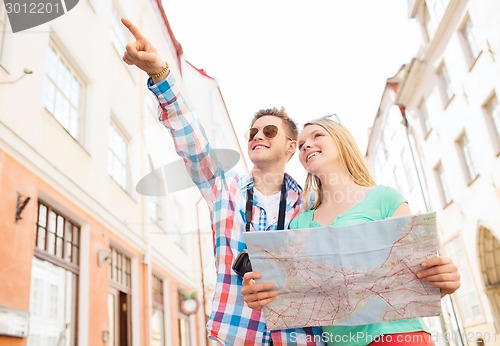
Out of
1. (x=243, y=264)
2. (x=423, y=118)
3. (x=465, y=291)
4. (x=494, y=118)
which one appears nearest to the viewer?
(x=243, y=264)

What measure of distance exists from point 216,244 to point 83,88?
452cm

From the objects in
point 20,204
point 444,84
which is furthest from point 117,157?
point 444,84

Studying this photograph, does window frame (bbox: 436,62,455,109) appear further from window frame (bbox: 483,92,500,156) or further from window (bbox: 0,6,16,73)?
window (bbox: 0,6,16,73)

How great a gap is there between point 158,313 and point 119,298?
1.64 meters

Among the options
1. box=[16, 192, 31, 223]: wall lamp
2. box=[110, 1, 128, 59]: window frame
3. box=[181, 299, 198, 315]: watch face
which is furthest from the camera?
box=[181, 299, 198, 315]: watch face

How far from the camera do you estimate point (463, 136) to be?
9.39 meters

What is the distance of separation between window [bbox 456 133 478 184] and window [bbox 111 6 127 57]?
21.4ft

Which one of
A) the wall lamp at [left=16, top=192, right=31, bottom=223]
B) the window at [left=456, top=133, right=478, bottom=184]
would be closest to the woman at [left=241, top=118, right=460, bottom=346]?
the wall lamp at [left=16, top=192, right=31, bottom=223]

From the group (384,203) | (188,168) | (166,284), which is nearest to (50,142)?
(188,168)

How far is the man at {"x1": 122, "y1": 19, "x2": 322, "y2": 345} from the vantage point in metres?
1.31

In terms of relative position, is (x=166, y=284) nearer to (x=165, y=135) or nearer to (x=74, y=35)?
(x=165, y=135)

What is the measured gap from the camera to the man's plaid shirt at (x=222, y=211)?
1310mm

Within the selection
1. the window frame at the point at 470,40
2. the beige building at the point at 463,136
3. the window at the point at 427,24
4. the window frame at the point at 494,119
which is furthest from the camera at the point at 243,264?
the window at the point at 427,24

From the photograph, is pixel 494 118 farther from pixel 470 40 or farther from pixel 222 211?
pixel 222 211
